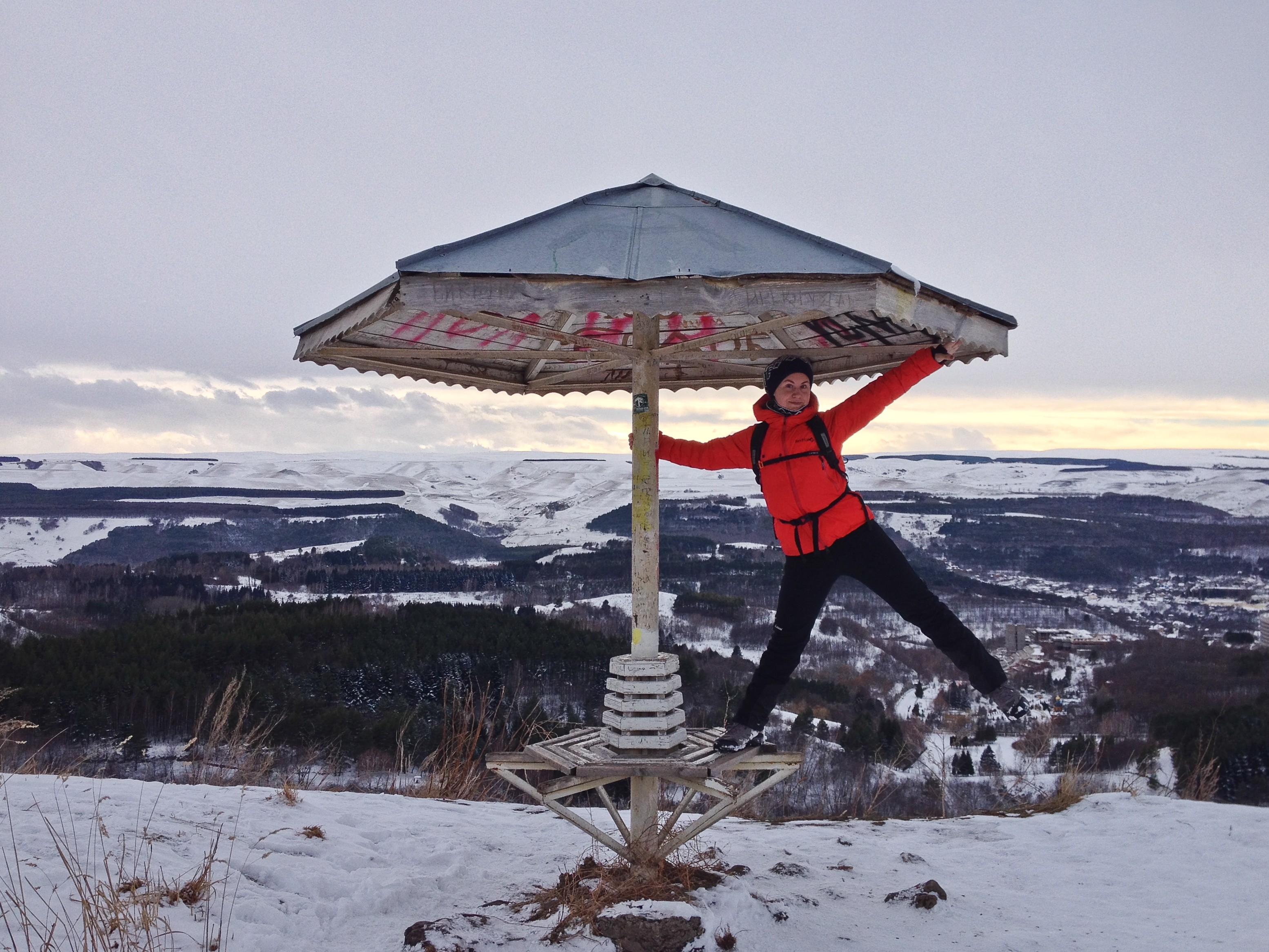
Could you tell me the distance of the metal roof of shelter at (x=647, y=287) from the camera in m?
2.89

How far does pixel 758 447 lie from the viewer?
3867 mm

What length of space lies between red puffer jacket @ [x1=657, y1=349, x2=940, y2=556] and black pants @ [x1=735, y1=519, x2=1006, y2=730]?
0.08 meters

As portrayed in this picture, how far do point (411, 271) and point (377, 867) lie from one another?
2.79 metres

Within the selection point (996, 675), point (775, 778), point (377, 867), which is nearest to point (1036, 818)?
point (996, 675)

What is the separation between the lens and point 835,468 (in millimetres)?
3760

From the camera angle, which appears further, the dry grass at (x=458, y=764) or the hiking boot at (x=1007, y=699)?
the dry grass at (x=458, y=764)

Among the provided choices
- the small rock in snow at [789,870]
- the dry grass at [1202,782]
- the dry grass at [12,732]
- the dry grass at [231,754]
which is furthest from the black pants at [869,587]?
the dry grass at [1202,782]

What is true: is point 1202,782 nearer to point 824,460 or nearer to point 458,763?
point 824,460

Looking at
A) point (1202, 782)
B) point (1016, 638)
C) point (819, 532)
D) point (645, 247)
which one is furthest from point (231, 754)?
point (1016, 638)

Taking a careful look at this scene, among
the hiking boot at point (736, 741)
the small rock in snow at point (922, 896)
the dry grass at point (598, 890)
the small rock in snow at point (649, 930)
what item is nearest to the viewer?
the small rock in snow at point (649, 930)

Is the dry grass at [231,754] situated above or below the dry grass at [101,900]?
below

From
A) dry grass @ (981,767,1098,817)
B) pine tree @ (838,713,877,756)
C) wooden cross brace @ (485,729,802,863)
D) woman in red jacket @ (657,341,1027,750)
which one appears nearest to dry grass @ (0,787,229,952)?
wooden cross brace @ (485,729,802,863)

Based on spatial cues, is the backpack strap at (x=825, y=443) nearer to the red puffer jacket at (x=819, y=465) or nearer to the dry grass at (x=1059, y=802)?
the red puffer jacket at (x=819, y=465)

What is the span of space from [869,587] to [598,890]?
176 centimetres
